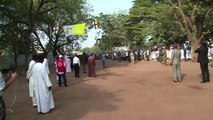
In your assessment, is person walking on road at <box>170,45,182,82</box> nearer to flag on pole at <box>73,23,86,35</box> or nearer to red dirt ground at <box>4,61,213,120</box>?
red dirt ground at <box>4,61,213,120</box>

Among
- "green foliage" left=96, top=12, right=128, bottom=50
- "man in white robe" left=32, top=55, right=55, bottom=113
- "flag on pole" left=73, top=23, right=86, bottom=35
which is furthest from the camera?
"green foliage" left=96, top=12, right=128, bottom=50

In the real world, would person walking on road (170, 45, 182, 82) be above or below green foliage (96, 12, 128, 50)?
below

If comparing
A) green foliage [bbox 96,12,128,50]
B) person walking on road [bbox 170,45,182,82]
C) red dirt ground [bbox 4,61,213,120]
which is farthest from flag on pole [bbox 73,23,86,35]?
green foliage [bbox 96,12,128,50]

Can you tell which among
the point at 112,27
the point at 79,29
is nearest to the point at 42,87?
the point at 79,29

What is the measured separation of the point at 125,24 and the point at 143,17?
6779 millimetres

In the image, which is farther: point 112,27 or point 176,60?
point 112,27

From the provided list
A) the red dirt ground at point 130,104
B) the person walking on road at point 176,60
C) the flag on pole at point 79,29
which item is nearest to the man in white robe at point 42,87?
the red dirt ground at point 130,104

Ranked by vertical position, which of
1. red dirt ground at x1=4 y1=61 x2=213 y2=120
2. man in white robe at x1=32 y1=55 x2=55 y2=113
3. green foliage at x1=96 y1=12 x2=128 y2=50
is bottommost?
red dirt ground at x1=4 y1=61 x2=213 y2=120

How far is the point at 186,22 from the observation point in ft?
114

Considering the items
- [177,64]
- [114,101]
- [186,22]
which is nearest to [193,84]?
[177,64]

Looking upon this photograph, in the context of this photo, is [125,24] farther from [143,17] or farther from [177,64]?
[177,64]

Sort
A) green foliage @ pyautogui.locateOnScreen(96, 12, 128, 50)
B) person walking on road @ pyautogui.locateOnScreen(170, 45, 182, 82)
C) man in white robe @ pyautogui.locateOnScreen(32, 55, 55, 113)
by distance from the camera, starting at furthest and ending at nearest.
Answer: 1. green foliage @ pyautogui.locateOnScreen(96, 12, 128, 50)
2. person walking on road @ pyautogui.locateOnScreen(170, 45, 182, 82)
3. man in white robe @ pyautogui.locateOnScreen(32, 55, 55, 113)

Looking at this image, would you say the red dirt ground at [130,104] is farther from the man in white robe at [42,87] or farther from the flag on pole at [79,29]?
the flag on pole at [79,29]

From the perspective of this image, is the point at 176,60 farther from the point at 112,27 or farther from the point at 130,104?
the point at 112,27
